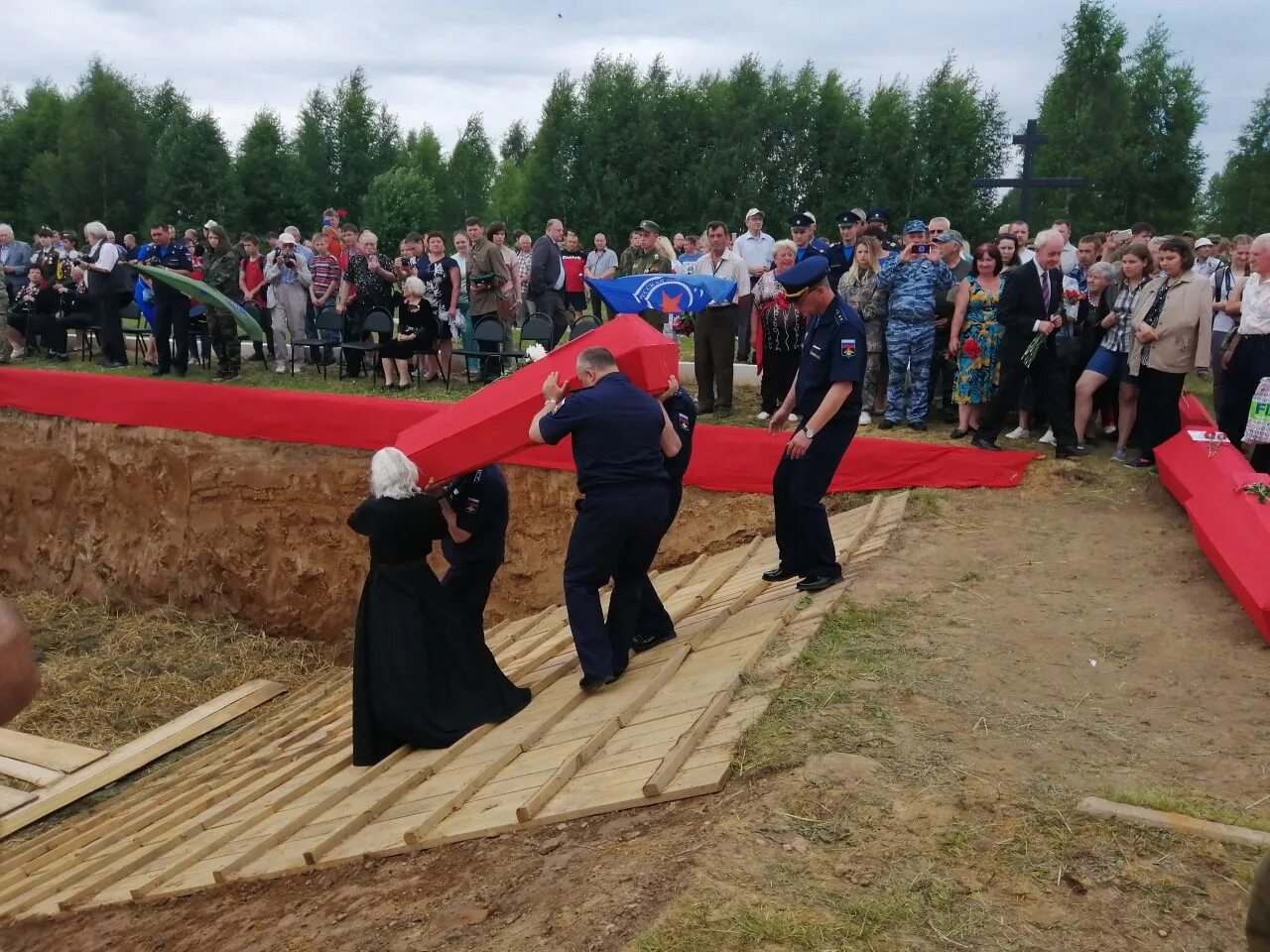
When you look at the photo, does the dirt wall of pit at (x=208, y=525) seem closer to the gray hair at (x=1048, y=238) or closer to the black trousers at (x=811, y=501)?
the black trousers at (x=811, y=501)

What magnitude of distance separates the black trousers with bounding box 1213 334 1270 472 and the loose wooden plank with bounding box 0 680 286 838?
879 centimetres

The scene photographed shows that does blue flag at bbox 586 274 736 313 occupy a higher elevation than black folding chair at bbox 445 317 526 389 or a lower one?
higher

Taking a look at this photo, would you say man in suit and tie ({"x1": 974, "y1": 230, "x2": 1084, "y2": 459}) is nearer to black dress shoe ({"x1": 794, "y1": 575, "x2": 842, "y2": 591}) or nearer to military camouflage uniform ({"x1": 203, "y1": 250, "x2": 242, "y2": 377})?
black dress shoe ({"x1": 794, "y1": 575, "x2": 842, "y2": 591})

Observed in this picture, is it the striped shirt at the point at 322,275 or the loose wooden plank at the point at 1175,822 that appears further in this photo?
the striped shirt at the point at 322,275

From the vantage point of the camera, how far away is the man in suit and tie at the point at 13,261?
17938 mm

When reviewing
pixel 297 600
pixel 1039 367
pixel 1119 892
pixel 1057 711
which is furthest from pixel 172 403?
pixel 1119 892

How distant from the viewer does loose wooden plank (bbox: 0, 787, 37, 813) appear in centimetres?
866

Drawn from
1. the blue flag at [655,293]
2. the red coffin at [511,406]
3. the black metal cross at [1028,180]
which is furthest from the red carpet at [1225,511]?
the black metal cross at [1028,180]

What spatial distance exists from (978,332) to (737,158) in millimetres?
26176

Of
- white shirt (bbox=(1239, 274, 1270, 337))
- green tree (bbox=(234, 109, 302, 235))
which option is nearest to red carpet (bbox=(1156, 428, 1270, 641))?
white shirt (bbox=(1239, 274, 1270, 337))

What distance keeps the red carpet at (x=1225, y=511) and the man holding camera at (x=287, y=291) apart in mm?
10826

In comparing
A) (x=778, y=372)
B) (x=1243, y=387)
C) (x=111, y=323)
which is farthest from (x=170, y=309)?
(x=1243, y=387)

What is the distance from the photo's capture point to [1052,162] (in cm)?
3197

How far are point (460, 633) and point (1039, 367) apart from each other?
18.8ft
